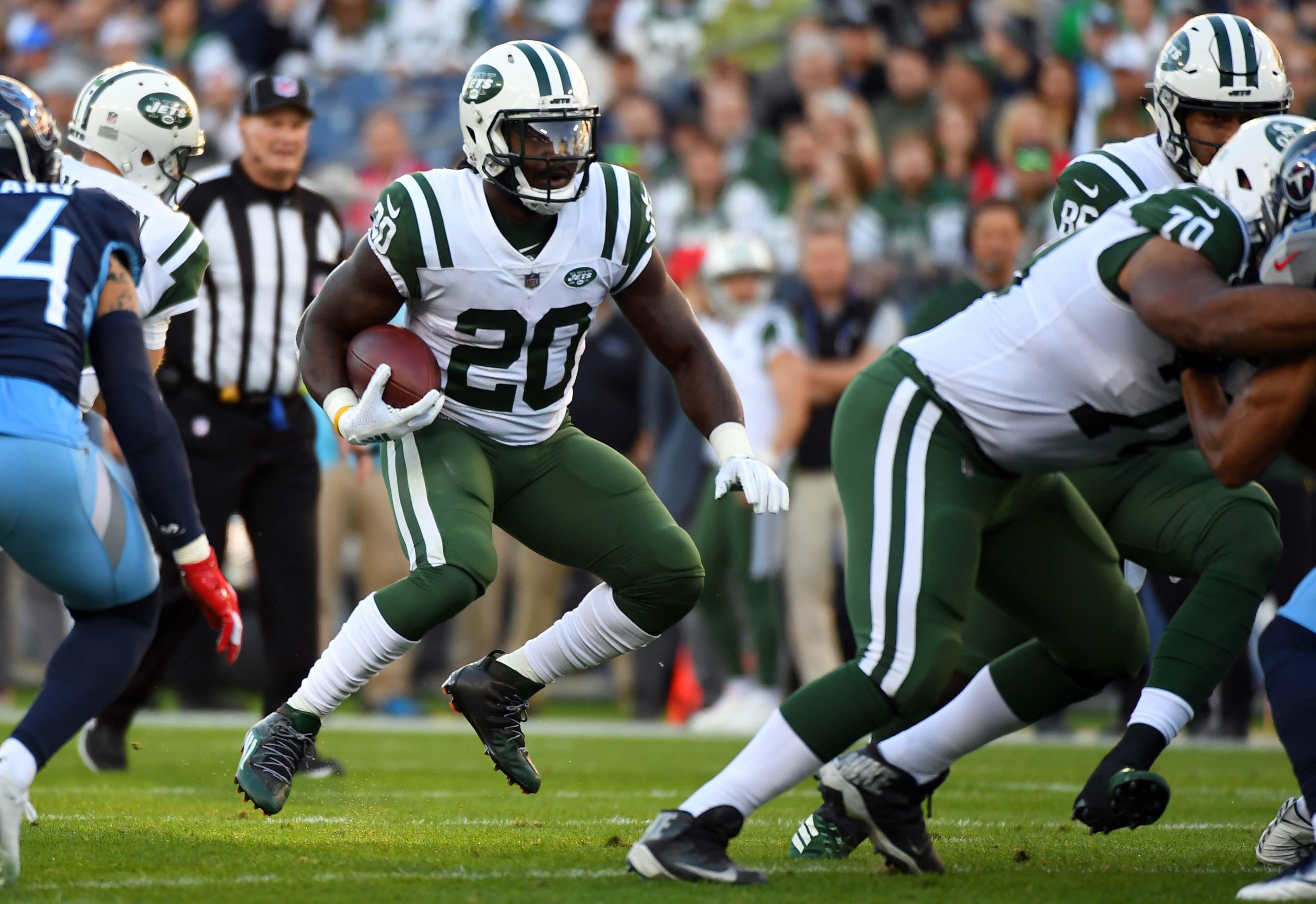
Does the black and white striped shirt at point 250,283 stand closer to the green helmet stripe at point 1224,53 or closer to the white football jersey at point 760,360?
the white football jersey at point 760,360

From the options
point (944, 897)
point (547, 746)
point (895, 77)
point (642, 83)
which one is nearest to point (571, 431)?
point (944, 897)

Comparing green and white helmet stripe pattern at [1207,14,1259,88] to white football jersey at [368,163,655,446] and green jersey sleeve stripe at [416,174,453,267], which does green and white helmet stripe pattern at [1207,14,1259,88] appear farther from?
green jersey sleeve stripe at [416,174,453,267]

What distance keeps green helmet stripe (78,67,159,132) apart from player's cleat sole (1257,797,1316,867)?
3822 mm

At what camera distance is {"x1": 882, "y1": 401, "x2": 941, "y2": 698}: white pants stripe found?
3385mm

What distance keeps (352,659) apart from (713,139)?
682 cm

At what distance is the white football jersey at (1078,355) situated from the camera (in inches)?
132

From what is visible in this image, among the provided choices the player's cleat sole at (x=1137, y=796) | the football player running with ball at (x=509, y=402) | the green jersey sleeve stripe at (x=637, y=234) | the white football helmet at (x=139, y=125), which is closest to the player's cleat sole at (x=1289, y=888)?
the player's cleat sole at (x=1137, y=796)

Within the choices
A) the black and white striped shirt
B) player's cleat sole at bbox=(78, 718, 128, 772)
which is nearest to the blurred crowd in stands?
the black and white striped shirt

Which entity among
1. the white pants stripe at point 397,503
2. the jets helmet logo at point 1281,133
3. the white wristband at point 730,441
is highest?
the jets helmet logo at point 1281,133

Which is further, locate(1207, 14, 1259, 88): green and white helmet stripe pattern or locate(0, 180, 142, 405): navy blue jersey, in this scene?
locate(1207, 14, 1259, 88): green and white helmet stripe pattern

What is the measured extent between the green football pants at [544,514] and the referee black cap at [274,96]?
2.26m

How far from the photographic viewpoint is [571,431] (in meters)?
4.39

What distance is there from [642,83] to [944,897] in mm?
8815

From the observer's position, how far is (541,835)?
4.18 metres
